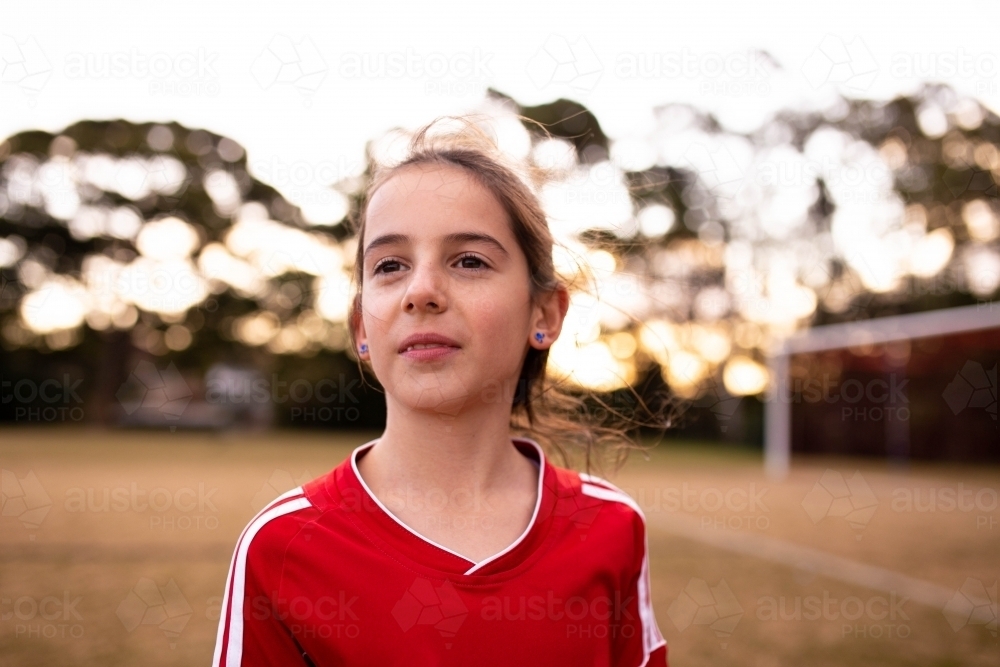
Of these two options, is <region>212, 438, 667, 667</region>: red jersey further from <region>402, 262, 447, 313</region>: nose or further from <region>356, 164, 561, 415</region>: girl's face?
<region>402, 262, 447, 313</region>: nose

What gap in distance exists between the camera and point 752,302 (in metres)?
24.8

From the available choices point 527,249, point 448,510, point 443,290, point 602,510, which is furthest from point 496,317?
point 602,510

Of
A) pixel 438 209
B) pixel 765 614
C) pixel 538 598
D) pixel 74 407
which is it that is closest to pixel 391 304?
pixel 438 209

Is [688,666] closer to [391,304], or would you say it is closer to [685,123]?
[391,304]

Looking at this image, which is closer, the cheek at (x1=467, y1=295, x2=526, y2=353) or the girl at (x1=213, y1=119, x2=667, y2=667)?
the girl at (x1=213, y1=119, x2=667, y2=667)

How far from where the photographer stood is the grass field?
3477mm

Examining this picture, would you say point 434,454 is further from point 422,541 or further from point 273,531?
point 273,531

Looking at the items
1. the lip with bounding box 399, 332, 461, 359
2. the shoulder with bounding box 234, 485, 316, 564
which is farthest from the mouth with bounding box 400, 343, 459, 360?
the shoulder with bounding box 234, 485, 316, 564

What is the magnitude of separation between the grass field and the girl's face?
2.35 m

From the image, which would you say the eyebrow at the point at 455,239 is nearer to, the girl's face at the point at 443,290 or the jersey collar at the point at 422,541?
the girl's face at the point at 443,290

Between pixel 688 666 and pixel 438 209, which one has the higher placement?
pixel 438 209

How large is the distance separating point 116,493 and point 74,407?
1159 inches

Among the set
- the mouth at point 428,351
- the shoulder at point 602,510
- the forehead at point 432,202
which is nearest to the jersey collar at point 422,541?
the shoulder at point 602,510

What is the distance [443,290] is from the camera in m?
1.47
